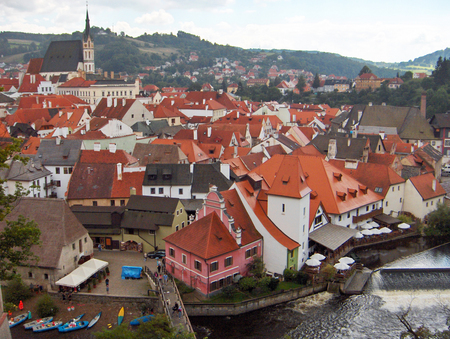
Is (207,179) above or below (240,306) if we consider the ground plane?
above

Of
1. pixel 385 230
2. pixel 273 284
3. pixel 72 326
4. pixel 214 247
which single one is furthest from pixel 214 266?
pixel 385 230

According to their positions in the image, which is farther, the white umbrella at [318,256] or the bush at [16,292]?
the white umbrella at [318,256]

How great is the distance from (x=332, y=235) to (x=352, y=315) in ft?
32.6

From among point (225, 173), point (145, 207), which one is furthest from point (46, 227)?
point (225, 173)

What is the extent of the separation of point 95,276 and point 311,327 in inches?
688

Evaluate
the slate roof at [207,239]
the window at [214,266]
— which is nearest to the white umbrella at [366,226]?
the slate roof at [207,239]

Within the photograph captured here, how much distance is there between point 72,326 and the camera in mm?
30688

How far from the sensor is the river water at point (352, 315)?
3131 centimetres

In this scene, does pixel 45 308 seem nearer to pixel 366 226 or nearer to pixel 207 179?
pixel 207 179

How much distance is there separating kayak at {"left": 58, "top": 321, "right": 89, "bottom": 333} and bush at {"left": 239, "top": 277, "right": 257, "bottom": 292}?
1159cm

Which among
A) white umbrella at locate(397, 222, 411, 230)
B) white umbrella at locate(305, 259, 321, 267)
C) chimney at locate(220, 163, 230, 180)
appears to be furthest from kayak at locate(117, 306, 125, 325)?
white umbrella at locate(397, 222, 411, 230)

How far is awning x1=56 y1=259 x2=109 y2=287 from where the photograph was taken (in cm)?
3434

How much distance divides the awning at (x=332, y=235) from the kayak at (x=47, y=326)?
22.2 meters

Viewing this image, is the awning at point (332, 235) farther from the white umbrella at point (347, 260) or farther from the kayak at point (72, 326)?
the kayak at point (72, 326)
